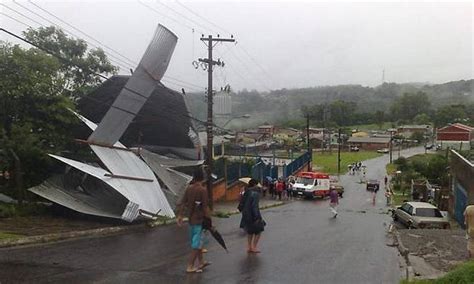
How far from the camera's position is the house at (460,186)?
80.4 feet

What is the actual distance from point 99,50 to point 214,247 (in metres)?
23.6

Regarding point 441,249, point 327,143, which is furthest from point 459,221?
point 327,143

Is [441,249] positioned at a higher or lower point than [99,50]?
lower

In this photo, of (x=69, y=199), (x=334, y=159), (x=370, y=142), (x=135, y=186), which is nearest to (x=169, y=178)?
(x=135, y=186)

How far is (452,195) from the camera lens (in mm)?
31453

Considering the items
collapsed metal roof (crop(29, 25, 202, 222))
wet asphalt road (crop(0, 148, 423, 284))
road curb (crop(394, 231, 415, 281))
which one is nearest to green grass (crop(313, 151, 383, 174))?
collapsed metal roof (crop(29, 25, 202, 222))

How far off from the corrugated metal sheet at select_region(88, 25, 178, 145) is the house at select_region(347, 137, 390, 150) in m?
129

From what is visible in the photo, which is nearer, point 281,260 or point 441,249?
point 281,260

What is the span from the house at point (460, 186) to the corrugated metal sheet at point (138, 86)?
1386 cm

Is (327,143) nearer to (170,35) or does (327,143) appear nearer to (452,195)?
(452,195)

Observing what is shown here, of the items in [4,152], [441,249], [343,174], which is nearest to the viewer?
[441,249]

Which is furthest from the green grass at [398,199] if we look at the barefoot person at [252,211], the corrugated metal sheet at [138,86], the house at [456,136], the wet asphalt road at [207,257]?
the house at [456,136]

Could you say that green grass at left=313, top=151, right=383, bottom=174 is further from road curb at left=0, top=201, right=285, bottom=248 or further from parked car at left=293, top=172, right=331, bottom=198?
road curb at left=0, top=201, right=285, bottom=248

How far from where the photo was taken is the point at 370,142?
144 m
